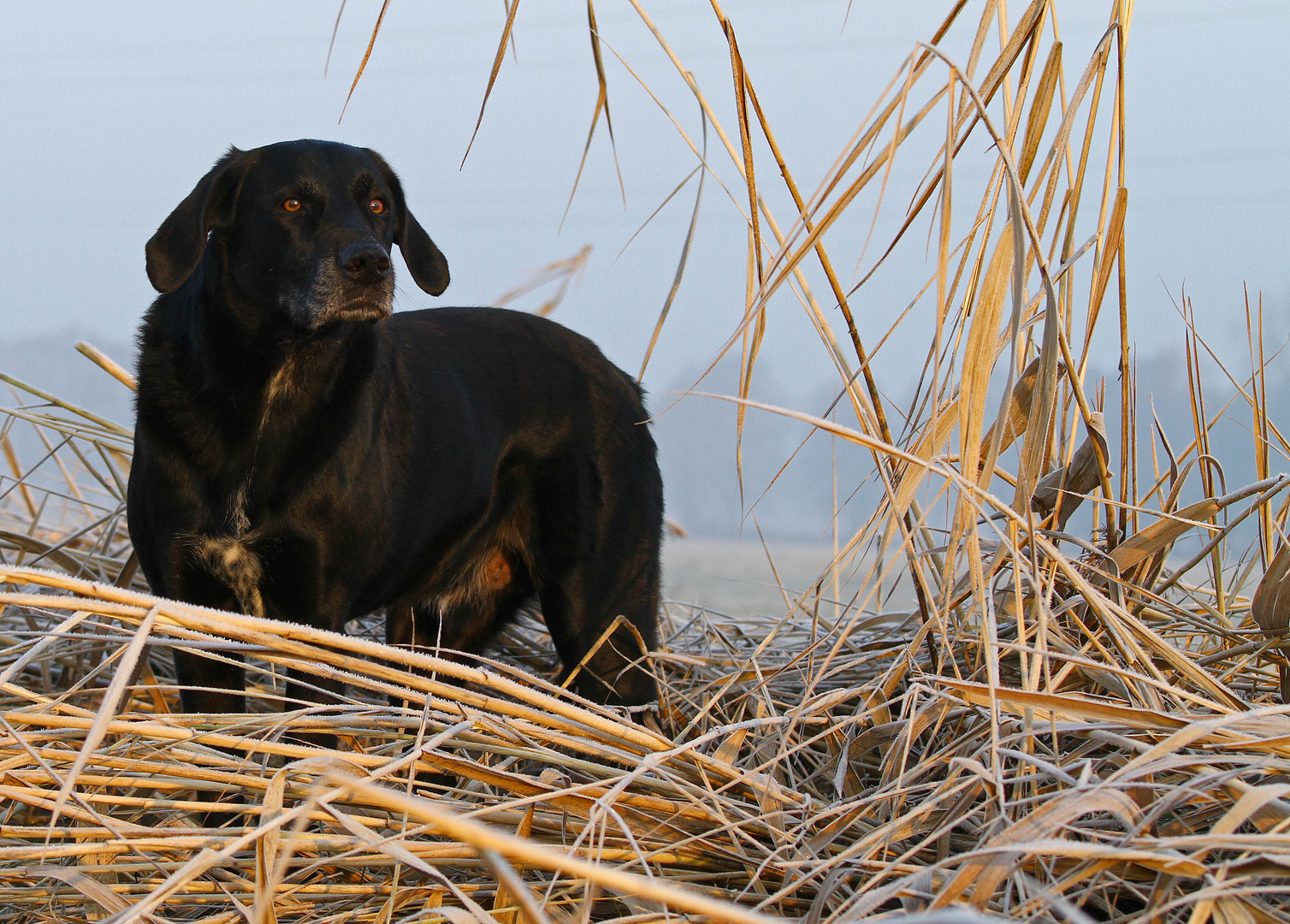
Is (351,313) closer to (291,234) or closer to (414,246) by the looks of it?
(291,234)

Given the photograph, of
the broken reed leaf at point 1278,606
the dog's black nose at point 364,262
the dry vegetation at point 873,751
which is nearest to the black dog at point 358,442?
the dog's black nose at point 364,262

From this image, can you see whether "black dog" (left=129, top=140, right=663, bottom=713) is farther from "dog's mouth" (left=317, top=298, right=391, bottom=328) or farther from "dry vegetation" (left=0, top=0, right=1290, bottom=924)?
"dry vegetation" (left=0, top=0, right=1290, bottom=924)

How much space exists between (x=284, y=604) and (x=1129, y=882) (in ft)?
5.70

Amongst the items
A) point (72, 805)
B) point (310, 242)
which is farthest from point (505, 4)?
point (72, 805)

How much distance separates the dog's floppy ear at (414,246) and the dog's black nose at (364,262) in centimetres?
45

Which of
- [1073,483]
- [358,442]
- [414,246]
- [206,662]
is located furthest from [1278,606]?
[414,246]

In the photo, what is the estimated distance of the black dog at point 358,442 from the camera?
2.20 metres

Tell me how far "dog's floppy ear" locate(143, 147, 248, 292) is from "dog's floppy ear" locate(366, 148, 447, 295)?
1.53ft

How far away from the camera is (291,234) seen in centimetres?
235

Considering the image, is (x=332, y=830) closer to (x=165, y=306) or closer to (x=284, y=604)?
(x=284, y=604)

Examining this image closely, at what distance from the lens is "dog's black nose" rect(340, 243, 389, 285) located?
2.25 meters

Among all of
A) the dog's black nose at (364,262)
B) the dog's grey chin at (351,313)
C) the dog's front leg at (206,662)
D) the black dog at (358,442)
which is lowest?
the dog's front leg at (206,662)

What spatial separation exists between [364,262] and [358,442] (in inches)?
15.5

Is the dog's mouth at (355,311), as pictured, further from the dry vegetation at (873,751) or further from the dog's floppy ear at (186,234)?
the dry vegetation at (873,751)
